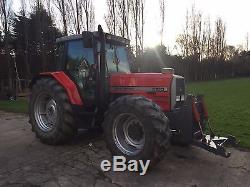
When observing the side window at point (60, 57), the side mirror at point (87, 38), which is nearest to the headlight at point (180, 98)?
the side mirror at point (87, 38)

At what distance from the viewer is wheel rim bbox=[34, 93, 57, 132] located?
6857 millimetres

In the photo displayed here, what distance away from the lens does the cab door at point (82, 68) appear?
6.27 metres

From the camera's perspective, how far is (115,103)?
524 cm

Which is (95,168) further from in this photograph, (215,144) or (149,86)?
(215,144)

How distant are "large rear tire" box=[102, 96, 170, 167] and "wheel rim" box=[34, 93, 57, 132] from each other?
1990mm

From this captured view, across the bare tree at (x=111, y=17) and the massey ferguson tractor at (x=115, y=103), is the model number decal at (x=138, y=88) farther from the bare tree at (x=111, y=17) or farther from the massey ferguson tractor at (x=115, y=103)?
the bare tree at (x=111, y=17)

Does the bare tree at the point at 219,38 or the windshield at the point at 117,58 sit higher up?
the bare tree at the point at 219,38

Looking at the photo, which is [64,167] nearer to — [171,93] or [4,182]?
[4,182]

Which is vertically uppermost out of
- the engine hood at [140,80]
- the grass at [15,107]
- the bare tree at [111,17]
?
the bare tree at [111,17]

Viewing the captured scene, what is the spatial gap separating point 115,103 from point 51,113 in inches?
90.3

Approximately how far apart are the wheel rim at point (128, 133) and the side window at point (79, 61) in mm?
1505

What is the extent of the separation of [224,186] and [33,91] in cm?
459

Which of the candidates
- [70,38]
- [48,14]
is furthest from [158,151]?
[48,14]

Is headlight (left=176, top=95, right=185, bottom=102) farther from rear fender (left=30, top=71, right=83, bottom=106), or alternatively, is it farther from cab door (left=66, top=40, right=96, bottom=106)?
rear fender (left=30, top=71, right=83, bottom=106)
